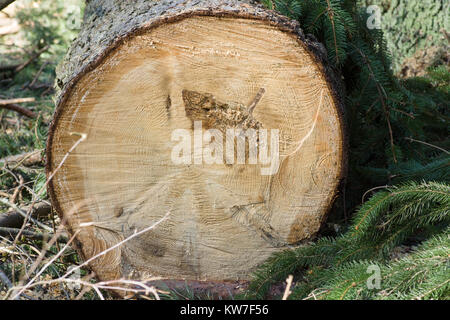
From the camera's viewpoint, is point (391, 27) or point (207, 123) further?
point (391, 27)

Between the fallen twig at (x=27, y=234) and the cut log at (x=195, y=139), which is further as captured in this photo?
the fallen twig at (x=27, y=234)

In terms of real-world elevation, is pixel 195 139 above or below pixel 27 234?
above

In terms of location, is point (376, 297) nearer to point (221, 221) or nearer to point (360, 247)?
point (360, 247)

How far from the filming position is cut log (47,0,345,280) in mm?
1754

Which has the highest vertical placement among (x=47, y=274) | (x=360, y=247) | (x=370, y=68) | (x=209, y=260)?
(x=370, y=68)

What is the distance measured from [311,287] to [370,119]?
3.66 ft

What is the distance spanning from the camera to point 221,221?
1.97 meters

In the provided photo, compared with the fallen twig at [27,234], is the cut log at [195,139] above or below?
above

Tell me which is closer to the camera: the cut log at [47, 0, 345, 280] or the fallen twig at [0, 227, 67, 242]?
the cut log at [47, 0, 345, 280]

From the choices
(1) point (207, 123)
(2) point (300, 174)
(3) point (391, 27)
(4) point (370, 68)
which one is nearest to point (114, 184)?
(1) point (207, 123)

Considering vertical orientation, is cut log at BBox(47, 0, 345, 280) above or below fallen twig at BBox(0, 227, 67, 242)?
above

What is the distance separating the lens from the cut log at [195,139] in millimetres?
1754

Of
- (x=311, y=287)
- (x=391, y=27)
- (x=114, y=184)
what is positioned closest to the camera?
(x=311, y=287)

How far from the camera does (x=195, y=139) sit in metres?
1.85
